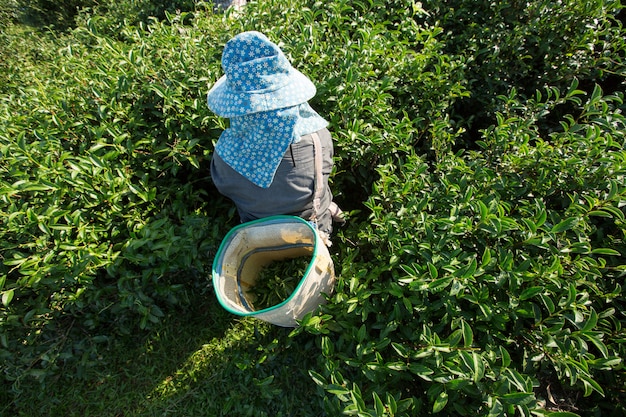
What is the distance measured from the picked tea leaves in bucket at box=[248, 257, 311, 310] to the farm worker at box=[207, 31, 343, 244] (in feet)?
1.10

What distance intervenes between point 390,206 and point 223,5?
11.5 ft

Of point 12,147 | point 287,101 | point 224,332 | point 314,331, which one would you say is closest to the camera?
point 287,101

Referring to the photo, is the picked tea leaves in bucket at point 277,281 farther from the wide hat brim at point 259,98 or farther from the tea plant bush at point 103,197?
the wide hat brim at point 259,98

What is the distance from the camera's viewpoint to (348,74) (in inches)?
91.9

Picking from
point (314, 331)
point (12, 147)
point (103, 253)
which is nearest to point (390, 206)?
point (314, 331)

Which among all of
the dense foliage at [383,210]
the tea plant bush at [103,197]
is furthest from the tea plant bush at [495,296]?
the tea plant bush at [103,197]

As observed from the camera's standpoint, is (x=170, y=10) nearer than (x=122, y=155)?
No

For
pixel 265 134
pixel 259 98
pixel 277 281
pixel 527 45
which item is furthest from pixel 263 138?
pixel 527 45

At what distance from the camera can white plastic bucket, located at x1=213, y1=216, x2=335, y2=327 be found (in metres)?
1.89

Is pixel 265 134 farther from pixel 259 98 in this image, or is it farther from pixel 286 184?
pixel 286 184

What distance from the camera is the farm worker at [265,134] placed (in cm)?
164

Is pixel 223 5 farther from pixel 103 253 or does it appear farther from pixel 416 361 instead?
pixel 416 361

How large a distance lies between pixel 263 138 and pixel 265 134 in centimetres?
3

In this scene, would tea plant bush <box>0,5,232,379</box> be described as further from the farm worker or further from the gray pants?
the farm worker
